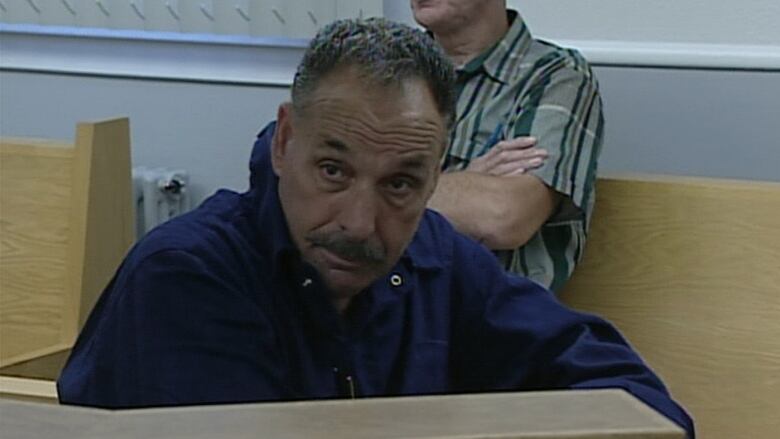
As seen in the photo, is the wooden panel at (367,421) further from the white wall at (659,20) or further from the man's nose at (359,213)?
the white wall at (659,20)

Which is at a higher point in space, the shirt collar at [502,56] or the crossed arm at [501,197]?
the shirt collar at [502,56]

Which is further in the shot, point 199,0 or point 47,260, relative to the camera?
point 199,0

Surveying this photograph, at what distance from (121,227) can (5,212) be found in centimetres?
Result: 22

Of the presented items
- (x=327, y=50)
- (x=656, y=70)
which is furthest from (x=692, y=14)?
(x=327, y=50)

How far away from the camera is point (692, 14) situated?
2.33 m

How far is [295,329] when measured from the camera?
1097 millimetres

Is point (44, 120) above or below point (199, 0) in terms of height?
below

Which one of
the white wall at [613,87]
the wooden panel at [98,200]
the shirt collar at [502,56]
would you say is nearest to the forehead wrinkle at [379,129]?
the shirt collar at [502,56]

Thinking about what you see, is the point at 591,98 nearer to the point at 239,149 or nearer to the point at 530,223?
the point at 530,223

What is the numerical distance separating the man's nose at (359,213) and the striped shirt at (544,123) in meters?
0.90

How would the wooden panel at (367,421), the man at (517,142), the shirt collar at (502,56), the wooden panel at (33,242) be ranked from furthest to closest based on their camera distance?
the wooden panel at (33,242)
the shirt collar at (502,56)
the man at (517,142)
the wooden panel at (367,421)

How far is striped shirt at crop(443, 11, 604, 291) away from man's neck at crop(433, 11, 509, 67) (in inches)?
0.9

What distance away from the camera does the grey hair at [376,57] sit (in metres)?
1.04

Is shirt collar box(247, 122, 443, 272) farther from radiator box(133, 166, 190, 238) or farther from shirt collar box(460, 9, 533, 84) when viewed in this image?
radiator box(133, 166, 190, 238)
